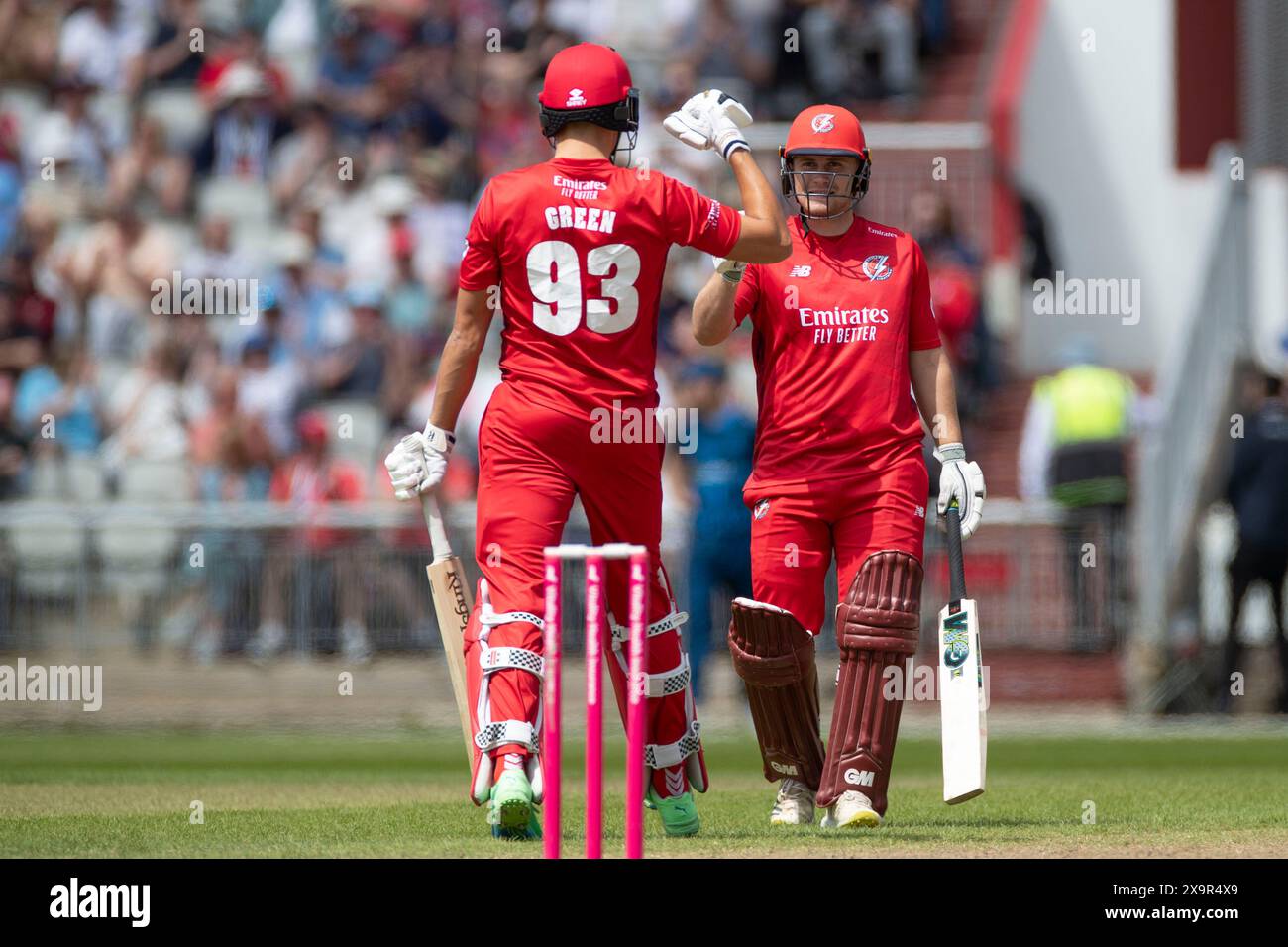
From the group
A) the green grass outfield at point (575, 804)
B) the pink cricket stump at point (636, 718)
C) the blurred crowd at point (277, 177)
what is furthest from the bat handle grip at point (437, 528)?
the blurred crowd at point (277, 177)

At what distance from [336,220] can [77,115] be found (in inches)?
139

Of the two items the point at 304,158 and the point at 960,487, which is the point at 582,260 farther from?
the point at 304,158

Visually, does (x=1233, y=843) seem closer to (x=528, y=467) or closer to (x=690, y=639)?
(x=528, y=467)

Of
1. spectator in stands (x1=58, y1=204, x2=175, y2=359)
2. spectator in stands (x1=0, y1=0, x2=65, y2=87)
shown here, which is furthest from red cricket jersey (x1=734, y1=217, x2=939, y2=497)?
spectator in stands (x1=0, y1=0, x2=65, y2=87)

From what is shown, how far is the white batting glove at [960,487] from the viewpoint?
9.76m

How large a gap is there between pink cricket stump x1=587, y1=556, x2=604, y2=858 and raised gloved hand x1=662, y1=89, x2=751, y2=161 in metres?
2.58

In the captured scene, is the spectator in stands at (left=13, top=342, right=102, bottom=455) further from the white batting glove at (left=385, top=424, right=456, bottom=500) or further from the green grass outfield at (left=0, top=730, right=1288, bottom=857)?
the white batting glove at (left=385, top=424, right=456, bottom=500)

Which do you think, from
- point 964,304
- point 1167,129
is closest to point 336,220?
point 964,304

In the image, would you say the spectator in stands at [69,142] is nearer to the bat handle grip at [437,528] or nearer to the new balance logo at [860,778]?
the bat handle grip at [437,528]

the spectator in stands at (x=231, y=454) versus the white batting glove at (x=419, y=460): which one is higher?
the white batting glove at (x=419, y=460)

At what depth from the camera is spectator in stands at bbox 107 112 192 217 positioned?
2342cm

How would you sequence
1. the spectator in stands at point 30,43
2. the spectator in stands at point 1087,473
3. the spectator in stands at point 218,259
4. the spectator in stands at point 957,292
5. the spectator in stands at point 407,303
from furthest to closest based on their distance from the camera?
the spectator in stands at point 30,43, the spectator in stands at point 218,259, the spectator in stands at point 407,303, the spectator in stands at point 957,292, the spectator in stands at point 1087,473

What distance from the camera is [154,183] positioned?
77.6 feet

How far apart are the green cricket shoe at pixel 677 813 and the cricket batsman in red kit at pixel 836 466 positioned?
1.71 ft
